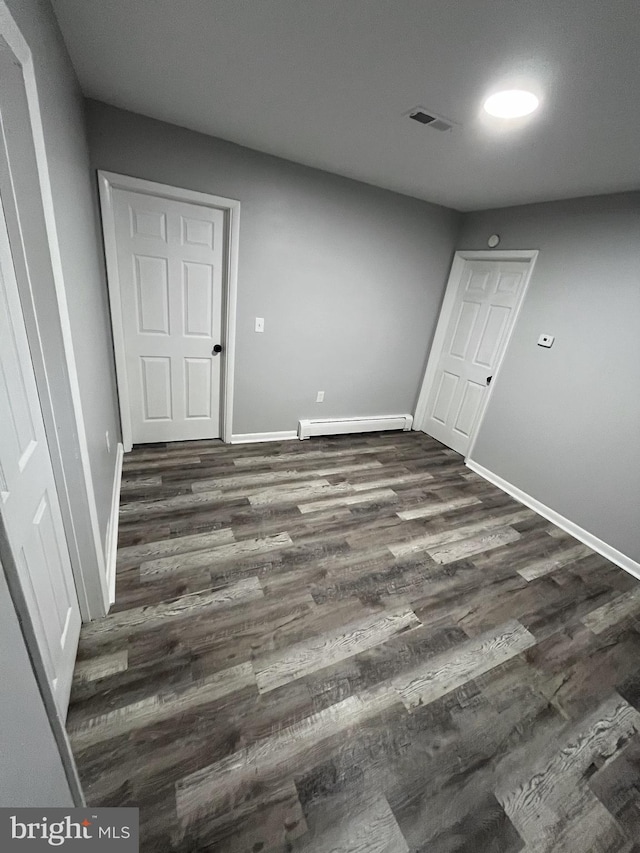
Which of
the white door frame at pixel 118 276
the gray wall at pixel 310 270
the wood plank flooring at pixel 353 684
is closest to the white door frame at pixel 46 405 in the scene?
the wood plank flooring at pixel 353 684

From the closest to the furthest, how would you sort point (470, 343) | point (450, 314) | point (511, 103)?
point (511, 103) < point (470, 343) < point (450, 314)

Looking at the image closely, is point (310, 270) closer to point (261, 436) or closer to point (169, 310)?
point (169, 310)

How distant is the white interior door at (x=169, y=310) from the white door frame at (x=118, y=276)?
52 mm

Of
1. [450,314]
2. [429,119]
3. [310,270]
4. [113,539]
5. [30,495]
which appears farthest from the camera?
[450,314]

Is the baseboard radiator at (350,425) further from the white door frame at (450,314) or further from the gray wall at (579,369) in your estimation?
the gray wall at (579,369)

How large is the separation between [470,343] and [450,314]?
43cm

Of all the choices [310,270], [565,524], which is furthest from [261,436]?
[565,524]

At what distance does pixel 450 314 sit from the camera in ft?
12.0

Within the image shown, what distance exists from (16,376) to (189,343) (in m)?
1.96

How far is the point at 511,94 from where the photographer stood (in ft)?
4.44

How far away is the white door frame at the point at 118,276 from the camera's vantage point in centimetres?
218

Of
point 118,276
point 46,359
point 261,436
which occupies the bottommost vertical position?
point 261,436

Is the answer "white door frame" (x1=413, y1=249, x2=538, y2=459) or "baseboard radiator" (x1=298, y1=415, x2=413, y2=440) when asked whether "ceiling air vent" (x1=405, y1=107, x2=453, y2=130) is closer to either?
"white door frame" (x1=413, y1=249, x2=538, y2=459)

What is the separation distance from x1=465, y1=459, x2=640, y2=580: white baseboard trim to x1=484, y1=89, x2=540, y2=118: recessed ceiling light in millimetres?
2639
